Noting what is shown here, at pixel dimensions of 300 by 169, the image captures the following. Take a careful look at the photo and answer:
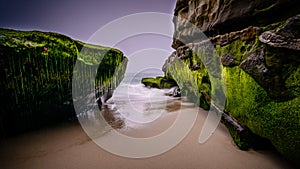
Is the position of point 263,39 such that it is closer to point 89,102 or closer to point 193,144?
point 193,144

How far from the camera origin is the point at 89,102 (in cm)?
603

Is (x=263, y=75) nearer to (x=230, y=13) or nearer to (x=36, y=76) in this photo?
(x=36, y=76)

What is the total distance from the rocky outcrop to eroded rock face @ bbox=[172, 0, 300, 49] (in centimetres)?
686

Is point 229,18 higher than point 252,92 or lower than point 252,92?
higher

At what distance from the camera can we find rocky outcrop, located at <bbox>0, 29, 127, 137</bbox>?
336 cm

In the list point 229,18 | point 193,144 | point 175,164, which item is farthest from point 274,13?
point 175,164

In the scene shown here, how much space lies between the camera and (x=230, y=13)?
6.86 m

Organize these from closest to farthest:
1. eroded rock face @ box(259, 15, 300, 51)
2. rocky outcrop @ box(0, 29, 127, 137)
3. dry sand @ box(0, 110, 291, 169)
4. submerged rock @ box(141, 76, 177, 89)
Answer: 1. eroded rock face @ box(259, 15, 300, 51)
2. dry sand @ box(0, 110, 291, 169)
3. rocky outcrop @ box(0, 29, 127, 137)
4. submerged rock @ box(141, 76, 177, 89)

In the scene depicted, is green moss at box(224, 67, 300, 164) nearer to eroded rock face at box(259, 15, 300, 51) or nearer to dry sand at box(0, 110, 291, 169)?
dry sand at box(0, 110, 291, 169)

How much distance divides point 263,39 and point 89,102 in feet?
19.8

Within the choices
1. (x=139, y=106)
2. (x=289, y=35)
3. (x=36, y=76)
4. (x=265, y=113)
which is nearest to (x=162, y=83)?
(x=139, y=106)

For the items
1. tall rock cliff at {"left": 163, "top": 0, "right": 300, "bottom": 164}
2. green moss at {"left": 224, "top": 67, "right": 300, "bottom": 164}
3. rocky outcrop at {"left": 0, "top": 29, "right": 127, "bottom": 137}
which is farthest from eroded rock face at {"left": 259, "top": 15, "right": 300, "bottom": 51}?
rocky outcrop at {"left": 0, "top": 29, "right": 127, "bottom": 137}

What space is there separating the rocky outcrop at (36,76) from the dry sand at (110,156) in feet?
2.15

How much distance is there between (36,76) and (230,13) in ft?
27.4
